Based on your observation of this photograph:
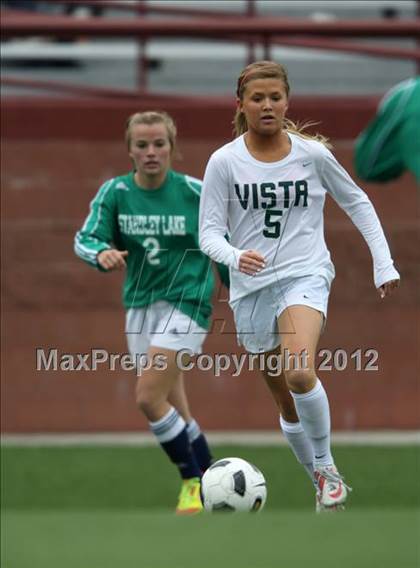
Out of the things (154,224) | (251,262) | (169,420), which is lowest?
(169,420)

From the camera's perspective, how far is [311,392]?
614 cm

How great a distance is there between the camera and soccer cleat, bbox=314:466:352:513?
6.24 metres

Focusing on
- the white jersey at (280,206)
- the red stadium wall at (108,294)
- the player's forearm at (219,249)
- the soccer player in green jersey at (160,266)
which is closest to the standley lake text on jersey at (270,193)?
the white jersey at (280,206)

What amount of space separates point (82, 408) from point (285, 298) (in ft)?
15.3

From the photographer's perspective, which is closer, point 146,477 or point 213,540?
point 213,540

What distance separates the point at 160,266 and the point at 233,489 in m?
1.54

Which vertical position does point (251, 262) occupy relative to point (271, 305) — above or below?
above

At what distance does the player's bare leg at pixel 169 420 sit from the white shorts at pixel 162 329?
0.23 ft

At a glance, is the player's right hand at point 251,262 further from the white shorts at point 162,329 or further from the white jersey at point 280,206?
the white shorts at point 162,329

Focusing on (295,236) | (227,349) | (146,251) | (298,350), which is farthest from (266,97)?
(227,349)

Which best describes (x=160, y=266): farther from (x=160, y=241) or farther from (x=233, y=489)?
(x=233, y=489)

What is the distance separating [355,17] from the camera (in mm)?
14219

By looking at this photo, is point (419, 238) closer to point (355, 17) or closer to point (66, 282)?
point (66, 282)

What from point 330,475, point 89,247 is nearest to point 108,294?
point 89,247
